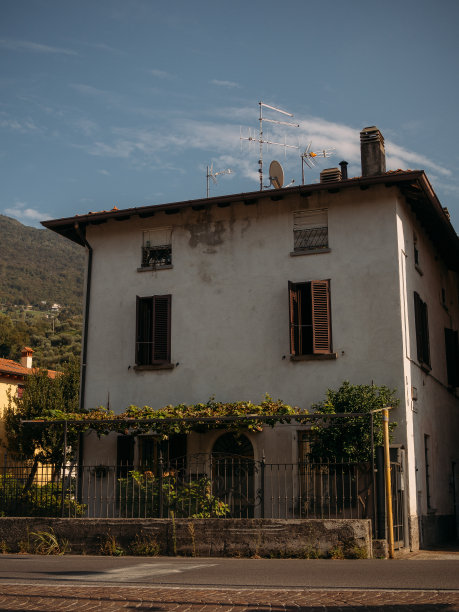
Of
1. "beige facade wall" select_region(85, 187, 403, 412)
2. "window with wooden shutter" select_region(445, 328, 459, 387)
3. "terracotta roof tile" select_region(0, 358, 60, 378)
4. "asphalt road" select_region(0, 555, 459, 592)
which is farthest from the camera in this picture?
"terracotta roof tile" select_region(0, 358, 60, 378)

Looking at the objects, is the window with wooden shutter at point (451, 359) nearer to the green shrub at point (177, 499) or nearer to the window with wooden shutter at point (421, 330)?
the window with wooden shutter at point (421, 330)

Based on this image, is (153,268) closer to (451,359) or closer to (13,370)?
(451,359)

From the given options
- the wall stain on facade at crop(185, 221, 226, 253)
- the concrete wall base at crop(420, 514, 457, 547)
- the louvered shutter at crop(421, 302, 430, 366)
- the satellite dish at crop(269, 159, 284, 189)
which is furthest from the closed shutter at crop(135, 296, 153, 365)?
the concrete wall base at crop(420, 514, 457, 547)

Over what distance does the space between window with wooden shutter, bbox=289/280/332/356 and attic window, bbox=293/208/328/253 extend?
1001 millimetres

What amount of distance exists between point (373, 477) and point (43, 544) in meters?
6.19

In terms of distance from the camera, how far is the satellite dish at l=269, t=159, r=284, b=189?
68.8 ft

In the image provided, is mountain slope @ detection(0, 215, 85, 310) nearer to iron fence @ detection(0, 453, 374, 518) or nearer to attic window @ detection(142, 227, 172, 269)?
attic window @ detection(142, 227, 172, 269)

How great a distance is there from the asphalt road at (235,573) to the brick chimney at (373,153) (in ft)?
33.0

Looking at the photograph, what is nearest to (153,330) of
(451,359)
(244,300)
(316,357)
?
(244,300)

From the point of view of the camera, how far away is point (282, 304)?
61.2 ft

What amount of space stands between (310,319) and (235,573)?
8.64m

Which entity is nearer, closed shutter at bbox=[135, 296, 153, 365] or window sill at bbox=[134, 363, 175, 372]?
window sill at bbox=[134, 363, 175, 372]

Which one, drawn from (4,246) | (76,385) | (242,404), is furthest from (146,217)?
(4,246)

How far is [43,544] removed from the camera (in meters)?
14.4
